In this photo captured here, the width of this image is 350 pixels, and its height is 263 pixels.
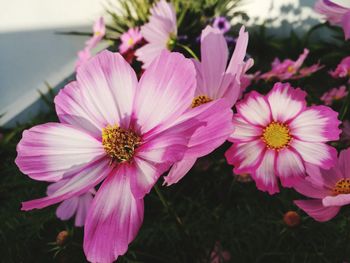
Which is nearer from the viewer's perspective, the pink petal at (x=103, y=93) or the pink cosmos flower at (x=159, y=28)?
the pink petal at (x=103, y=93)

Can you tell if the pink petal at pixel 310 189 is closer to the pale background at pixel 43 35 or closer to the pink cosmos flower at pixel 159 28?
the pink cosmos flower at pixel 159 28

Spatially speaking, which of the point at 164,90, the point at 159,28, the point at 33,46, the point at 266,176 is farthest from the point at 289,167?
the point at 33,46

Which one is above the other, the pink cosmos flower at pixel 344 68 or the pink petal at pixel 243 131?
the pink petal at pixel 243 131

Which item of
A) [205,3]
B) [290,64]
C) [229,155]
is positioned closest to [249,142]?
[229,155]

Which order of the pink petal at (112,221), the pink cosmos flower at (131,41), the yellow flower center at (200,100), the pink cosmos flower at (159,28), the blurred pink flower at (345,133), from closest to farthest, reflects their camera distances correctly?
1. the pink petal at (112,221)
2. the yellow flower center at (200,100)
3. the blurred pink flower at (345,133)
4. the pink cosmos flower at (159,28)
5. the pink cosmos flower at (131,41)

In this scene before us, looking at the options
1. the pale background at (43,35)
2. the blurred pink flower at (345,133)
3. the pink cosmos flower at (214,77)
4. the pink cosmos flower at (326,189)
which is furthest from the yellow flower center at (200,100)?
the pale background at (43,35)

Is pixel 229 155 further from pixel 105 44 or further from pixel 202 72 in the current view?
pixel 105 44

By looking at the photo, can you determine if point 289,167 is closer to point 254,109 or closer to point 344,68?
point 254,109

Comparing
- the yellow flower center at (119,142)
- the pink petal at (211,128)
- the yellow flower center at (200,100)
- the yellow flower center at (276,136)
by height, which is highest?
the pink petal at (211,128)

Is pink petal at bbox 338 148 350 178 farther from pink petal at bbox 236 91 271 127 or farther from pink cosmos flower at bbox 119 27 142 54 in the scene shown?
pink cosmos flower at bbox 119 27 142 54
